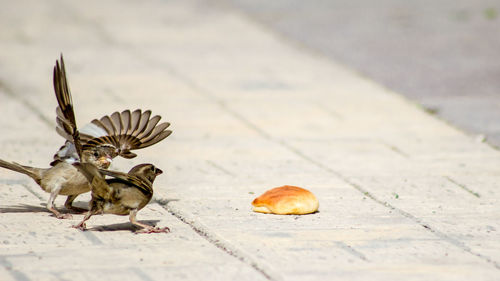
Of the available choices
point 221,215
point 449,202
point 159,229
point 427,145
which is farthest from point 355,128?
point 159,229

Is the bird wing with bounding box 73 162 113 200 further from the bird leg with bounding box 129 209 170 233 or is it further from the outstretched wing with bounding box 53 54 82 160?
the outstretched wing with bounding box 53 54 82 160

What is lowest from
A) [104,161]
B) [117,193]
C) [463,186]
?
[463,186]

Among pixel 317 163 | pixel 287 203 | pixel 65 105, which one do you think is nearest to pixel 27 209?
pixel 65 105

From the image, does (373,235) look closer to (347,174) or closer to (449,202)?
(449,202)

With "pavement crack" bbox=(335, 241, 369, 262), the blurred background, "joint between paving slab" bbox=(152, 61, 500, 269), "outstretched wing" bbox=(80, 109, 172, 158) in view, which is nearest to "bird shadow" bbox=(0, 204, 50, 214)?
"outstretched wing" bbox=(80, 109, 172, 158)

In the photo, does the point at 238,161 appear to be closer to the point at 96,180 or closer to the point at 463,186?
the point at 463,186
